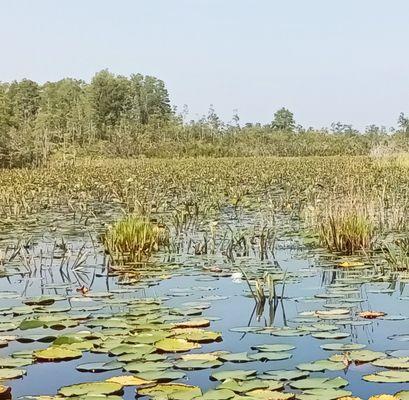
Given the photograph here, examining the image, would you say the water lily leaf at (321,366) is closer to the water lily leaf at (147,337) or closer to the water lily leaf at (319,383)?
the water lily leaf at (319,383)

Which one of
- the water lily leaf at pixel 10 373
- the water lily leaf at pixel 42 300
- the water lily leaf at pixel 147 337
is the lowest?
the water lily leaf at pixel 10 373

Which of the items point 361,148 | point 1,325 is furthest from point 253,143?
point 1,325

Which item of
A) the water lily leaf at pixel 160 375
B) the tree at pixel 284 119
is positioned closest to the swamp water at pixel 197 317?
the water lily leaf at pixel 160 375

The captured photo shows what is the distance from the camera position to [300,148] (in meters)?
37.2

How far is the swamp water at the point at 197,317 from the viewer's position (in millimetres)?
3617

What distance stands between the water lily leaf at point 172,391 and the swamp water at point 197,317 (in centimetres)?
14

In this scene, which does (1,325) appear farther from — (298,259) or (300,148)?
(300,148)

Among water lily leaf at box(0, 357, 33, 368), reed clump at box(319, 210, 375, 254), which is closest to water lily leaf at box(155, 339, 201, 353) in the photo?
water lily leaf at box(0, 357, 33, 368)

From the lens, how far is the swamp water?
3.62 m

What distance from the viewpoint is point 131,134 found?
131ft

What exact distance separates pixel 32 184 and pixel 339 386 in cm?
1372

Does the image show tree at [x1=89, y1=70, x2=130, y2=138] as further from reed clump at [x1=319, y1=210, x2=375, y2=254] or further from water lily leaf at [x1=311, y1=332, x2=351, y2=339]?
water lily leaf at [x1=311, y1=332, x2=351, y2=339]

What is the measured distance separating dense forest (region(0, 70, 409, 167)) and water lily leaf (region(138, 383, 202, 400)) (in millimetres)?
23270

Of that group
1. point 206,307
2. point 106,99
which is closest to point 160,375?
point 206,307
